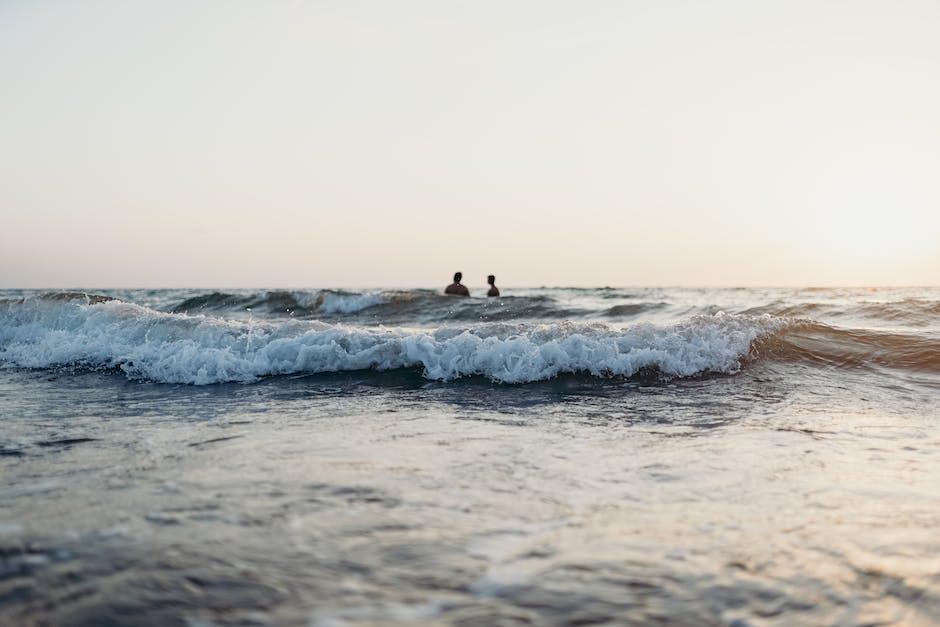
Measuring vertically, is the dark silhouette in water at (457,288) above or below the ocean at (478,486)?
above

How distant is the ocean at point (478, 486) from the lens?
78.1 inches

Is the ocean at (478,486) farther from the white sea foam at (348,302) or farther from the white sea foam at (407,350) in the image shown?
the white sea foam at (348,302)

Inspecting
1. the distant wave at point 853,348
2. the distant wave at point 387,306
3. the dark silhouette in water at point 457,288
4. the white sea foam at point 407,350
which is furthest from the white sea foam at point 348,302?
the distant wave at point 853,348

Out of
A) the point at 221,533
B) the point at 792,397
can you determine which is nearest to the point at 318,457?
the point at 221,533

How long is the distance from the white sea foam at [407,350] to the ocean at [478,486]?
0.14 ft

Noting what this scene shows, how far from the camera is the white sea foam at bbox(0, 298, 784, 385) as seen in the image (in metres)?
7.08

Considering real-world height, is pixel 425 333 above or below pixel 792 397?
above

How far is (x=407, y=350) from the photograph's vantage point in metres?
7.54

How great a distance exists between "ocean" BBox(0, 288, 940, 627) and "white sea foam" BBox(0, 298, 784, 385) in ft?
0.14

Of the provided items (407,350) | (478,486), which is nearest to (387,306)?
(407,350)

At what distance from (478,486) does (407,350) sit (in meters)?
4.52

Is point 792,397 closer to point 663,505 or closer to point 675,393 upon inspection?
point 675,393

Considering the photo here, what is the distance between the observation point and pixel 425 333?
26.6ft

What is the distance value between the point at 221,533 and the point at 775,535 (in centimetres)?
208
